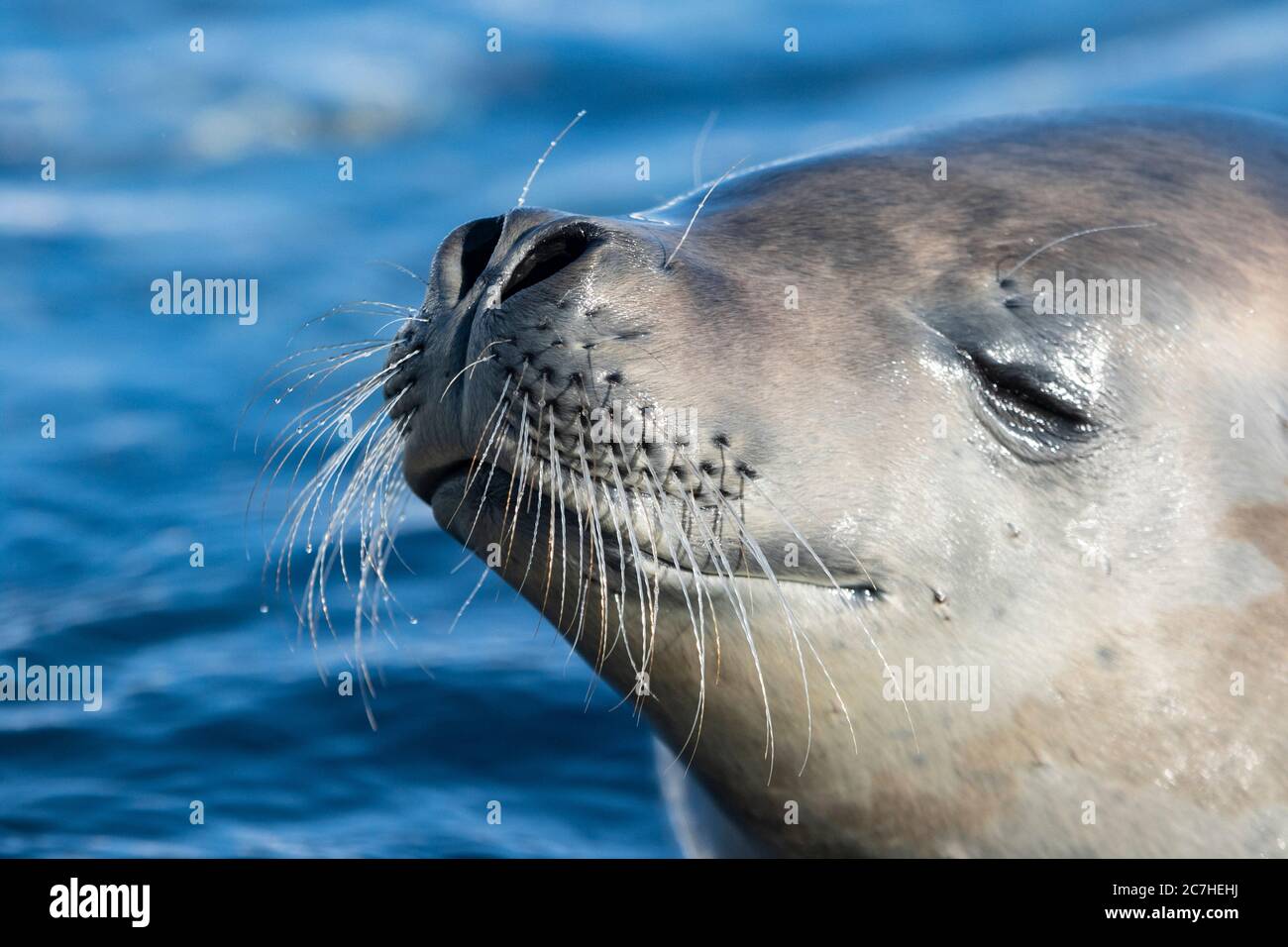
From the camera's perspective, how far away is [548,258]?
3859mm

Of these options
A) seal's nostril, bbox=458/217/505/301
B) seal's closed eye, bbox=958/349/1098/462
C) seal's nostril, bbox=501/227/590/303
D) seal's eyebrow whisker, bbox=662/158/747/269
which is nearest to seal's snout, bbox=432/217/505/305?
seal's nostril, bbox=458/217/505/301

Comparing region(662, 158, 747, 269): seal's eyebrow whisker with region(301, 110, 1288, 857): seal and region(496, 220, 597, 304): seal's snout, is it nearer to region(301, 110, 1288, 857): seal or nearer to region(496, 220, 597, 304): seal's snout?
region(301, 110, 1288, 857): seal

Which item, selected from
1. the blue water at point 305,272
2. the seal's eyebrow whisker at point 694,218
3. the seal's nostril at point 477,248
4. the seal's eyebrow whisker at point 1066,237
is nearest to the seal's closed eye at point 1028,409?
the seal's eyebrow whisker at point 1066,237

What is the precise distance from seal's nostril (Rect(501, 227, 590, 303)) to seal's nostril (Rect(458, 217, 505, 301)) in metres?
0.14

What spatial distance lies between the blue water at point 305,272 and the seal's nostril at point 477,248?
2.06 meters

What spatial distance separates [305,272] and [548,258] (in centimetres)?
604

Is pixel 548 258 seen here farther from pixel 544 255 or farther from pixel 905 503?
pixel 905 503

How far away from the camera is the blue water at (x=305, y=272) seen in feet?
19.7

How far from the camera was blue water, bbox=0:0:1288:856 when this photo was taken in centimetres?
600

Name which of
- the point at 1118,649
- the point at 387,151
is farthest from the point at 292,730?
the point at 387,151

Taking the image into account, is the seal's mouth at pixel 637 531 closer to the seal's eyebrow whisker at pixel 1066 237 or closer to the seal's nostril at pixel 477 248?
the seal's nostril at pixel 477 248
